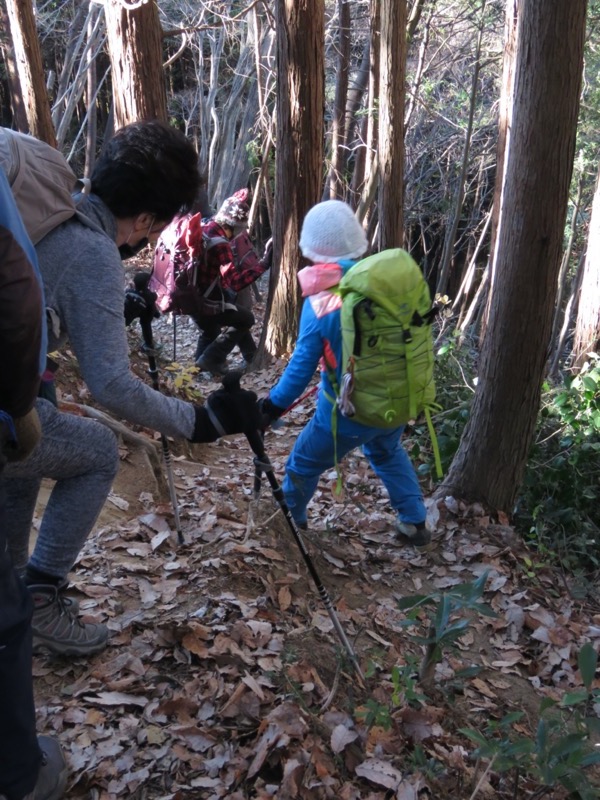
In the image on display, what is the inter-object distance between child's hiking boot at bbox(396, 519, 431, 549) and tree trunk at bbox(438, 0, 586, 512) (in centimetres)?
72

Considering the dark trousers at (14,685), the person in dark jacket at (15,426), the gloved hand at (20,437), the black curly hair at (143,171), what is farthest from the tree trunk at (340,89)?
the dark trousers at (14,685)

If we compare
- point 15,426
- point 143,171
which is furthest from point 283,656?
point 143,171

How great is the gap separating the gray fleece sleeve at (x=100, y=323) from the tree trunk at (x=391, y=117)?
24.0 feet

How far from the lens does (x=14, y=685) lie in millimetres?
1911

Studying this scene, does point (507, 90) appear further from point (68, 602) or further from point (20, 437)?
point (20, 437)

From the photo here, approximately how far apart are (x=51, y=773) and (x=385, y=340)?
2702 millimetres

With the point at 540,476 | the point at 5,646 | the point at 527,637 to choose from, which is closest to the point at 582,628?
the point at 527,637

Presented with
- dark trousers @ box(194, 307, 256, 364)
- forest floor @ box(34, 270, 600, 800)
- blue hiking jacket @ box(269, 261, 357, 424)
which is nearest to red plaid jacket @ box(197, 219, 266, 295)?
dark trousers @ box(194, 307, 256, 364)

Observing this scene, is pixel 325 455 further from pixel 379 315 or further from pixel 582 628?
pixel 582 628

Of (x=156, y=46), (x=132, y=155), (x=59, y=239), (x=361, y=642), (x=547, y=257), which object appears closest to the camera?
(x=59, y=239)

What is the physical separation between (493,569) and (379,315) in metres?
2.33

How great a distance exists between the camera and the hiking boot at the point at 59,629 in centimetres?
291

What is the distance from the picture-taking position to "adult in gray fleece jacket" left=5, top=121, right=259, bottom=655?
8.34 ft

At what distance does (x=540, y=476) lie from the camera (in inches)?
257
